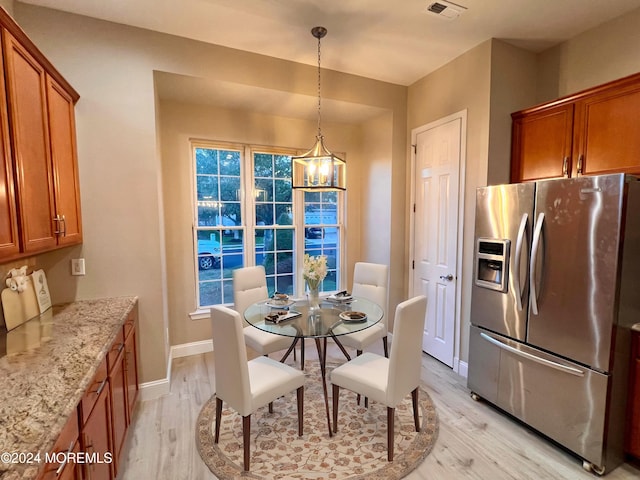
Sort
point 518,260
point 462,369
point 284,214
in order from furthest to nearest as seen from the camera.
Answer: point 284,214
point 462,369
point 518,260

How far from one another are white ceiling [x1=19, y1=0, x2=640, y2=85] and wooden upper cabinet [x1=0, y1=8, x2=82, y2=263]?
845 mm

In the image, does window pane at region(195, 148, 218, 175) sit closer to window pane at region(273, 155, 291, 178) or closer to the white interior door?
window pane at region(273, 155, 291, 178)

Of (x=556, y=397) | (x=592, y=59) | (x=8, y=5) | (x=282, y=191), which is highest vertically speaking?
(x=8, y=5)

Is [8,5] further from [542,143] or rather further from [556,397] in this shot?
[556,397]

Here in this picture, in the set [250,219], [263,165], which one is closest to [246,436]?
[250,219]

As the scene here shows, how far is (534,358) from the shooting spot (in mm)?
2201

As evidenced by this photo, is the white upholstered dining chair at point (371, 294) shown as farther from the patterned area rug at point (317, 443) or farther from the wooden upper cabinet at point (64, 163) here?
the wooden upper cabinet at point (64, 163)

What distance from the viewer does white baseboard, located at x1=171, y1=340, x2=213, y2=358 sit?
11.5 ft

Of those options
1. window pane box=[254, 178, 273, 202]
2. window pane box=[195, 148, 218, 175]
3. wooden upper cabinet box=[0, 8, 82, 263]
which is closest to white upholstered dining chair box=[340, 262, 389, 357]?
window pane box=[254, 178, 273, 202]

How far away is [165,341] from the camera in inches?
109

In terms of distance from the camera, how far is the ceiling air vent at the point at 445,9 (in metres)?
2.22

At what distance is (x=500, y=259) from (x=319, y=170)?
4.99ft

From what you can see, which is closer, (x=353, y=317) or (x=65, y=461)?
(x=65, y=461)

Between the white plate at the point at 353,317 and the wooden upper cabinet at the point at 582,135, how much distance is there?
6.07 ft
